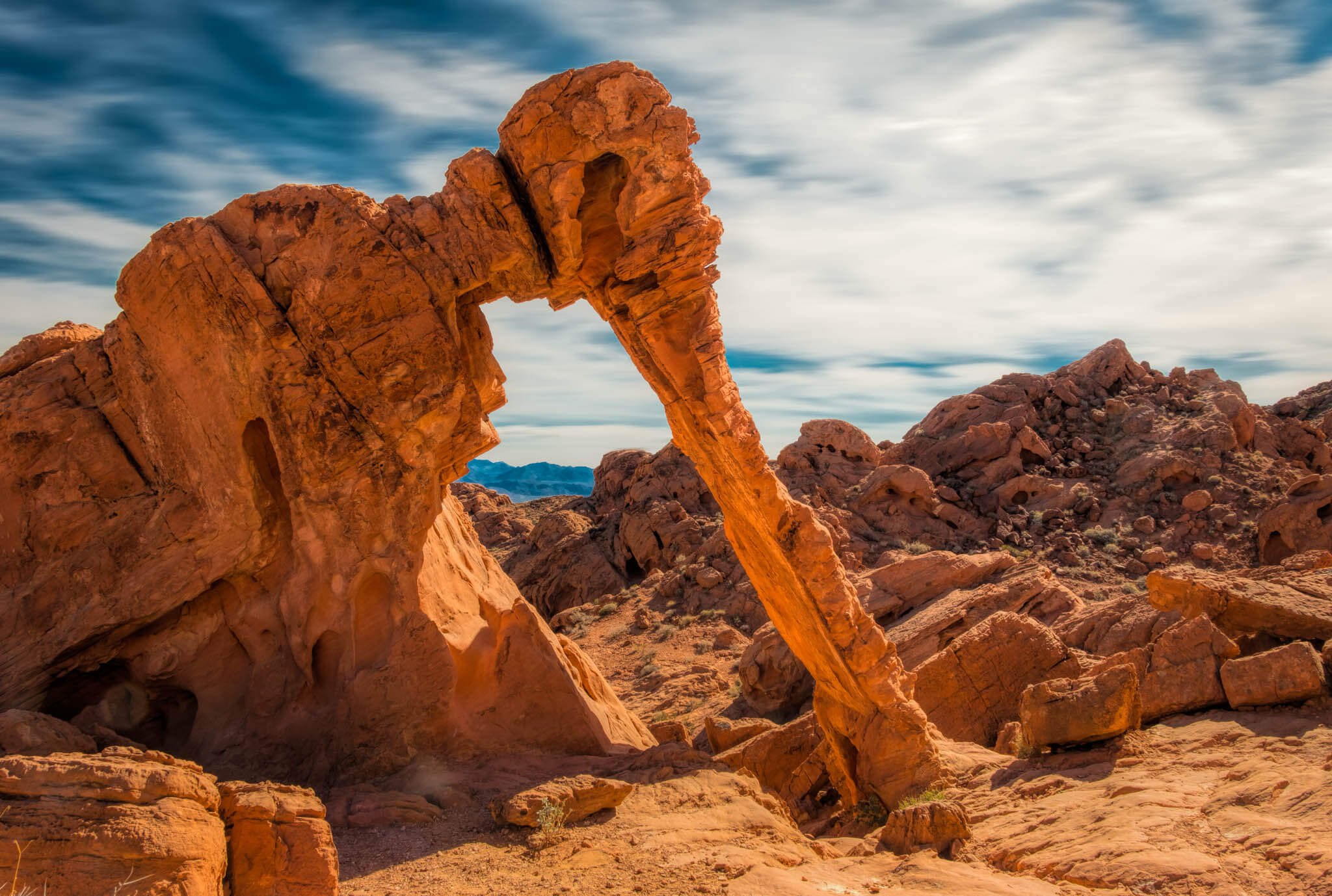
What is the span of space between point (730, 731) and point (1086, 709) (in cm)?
595

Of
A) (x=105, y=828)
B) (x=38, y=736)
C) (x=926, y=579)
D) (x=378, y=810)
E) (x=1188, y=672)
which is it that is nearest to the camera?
(x=105, y=828)

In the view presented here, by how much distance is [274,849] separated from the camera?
6.82 meters

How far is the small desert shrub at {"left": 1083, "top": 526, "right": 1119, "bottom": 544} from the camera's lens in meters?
25.6

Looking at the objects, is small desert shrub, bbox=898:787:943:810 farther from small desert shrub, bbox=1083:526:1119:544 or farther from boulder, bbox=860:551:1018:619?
small desert shrub, bbox=1083:526:1119:544

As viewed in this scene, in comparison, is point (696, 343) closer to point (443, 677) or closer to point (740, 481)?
point (740, 481)

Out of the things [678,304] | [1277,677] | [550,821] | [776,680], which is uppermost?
[678,304]

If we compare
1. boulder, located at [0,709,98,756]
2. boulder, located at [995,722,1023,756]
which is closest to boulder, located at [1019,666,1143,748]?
boulder, located at [995,722,1023,756]

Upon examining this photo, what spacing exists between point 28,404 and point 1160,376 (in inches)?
1308

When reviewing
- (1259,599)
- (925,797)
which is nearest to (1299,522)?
(1259,599)

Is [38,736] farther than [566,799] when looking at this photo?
No

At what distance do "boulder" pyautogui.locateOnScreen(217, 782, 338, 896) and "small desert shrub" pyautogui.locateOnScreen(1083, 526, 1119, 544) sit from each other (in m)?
24.3

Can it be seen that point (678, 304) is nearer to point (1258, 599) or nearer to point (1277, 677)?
point (1277, 677)

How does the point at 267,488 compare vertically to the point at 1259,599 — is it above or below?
above

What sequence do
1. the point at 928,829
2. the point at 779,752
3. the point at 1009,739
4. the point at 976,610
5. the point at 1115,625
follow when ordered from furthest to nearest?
the point at 976,610 → the point at 1115,625 → the point at 779,752 → the point at 1009,739 → the point at 928,829
